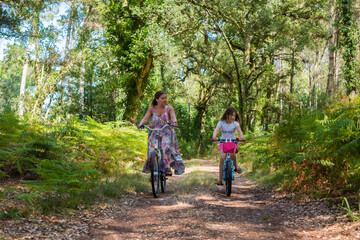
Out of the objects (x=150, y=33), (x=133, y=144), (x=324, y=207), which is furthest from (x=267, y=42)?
(x=324, y=207)

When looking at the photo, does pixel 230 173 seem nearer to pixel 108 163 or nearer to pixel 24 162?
pixel 108 163

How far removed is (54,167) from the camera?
5379mm

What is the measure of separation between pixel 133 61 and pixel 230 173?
33.8ft

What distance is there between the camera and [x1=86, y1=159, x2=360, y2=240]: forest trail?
14.3 feet

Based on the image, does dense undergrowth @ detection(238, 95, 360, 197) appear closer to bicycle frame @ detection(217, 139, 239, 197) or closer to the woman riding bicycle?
bicycle frame @ detection(217, 139, 239, 197)

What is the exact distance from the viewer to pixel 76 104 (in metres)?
22.2

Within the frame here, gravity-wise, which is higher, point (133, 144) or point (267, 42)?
point (267, 42)

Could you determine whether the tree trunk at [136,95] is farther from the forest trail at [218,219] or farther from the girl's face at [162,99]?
the forest trail at [218,219]

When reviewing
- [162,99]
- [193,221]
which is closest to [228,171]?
[162,99]

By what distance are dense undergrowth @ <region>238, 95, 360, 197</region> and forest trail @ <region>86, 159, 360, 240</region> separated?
50 cm

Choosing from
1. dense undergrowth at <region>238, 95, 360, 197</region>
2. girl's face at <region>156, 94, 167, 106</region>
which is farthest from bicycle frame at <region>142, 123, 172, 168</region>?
dense undergrowth at <region>238, 95, 360, 197</region>

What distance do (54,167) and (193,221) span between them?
2.49 m

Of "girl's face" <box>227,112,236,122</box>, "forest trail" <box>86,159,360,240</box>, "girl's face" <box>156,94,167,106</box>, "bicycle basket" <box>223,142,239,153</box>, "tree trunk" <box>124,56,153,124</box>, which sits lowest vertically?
"forest trail" <box>86,159,360,240</box>

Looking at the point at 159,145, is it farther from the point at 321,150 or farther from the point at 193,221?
the point at 321,150
